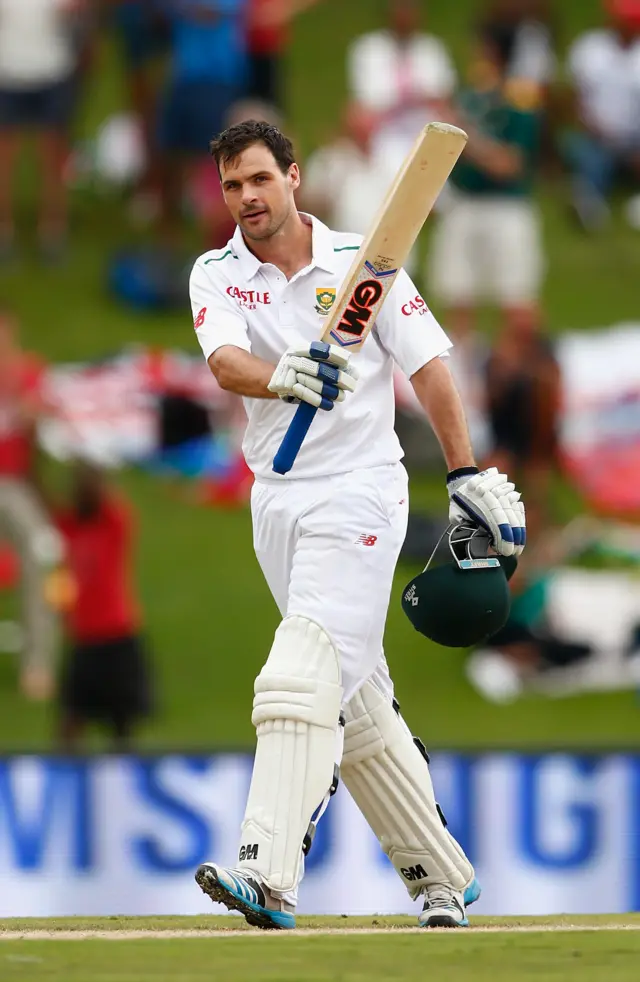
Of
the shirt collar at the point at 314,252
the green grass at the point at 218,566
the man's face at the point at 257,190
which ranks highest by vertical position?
the man's face at the point at 257,190

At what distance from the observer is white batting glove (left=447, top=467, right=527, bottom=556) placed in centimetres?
531

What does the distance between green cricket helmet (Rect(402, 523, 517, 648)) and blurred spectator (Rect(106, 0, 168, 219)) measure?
923cm

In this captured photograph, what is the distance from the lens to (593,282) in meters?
14.9

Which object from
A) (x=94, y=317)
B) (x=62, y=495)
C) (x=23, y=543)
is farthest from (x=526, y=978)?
(x=94, y=317)

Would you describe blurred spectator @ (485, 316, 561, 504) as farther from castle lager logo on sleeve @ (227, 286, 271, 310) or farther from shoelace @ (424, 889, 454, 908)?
castle lager logo on sleeve @ (227, 286, 271, 310)

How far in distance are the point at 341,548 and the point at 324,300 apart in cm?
67

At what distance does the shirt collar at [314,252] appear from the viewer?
17.7 feet

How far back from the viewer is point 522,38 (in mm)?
14578

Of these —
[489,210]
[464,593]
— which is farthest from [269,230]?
[489,210]

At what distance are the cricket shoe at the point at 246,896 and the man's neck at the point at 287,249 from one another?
159cm

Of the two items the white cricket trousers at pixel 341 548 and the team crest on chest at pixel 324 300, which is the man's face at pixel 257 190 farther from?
the white cricket trousers at pixel 341 548

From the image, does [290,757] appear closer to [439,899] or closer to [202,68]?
[439,899]

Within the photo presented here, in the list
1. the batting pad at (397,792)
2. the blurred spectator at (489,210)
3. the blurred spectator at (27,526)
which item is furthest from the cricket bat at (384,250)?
the blurred spectator at (489,210)

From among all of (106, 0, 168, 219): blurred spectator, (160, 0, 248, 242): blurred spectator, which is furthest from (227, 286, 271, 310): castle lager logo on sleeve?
(106, 0, 168, 219): blurred spectator
